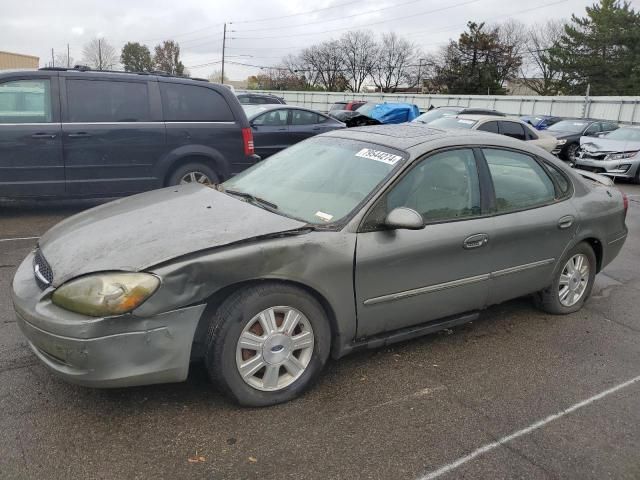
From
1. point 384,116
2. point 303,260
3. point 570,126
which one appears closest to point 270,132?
point 303,260

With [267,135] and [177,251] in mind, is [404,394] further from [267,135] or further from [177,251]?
[267,135]

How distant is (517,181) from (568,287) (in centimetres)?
109

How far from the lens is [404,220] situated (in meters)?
3.17

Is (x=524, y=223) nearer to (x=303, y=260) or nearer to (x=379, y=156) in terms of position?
(x=379, y=156)

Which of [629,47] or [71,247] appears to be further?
[629,47]

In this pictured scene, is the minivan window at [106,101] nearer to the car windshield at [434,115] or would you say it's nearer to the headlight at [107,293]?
the headlight at [107,293]

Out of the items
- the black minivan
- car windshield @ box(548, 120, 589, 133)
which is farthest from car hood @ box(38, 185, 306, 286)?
car windshield @ box(548, 120, 589, 133)

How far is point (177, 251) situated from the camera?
2.78m

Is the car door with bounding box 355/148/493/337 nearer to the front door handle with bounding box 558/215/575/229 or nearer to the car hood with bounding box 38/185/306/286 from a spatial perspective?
the car hood with bounding box 38/185/306/286

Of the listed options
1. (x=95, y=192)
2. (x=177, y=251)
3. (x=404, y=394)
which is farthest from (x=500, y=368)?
(x=95, y=192)

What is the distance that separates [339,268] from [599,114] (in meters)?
30.3

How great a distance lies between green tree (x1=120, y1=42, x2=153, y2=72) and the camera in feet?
277

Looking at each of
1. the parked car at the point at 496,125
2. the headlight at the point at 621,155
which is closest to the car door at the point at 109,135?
Answer: the parked car at the point at 496,125

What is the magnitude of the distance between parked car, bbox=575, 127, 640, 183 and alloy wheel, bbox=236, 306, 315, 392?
42.0 ft
